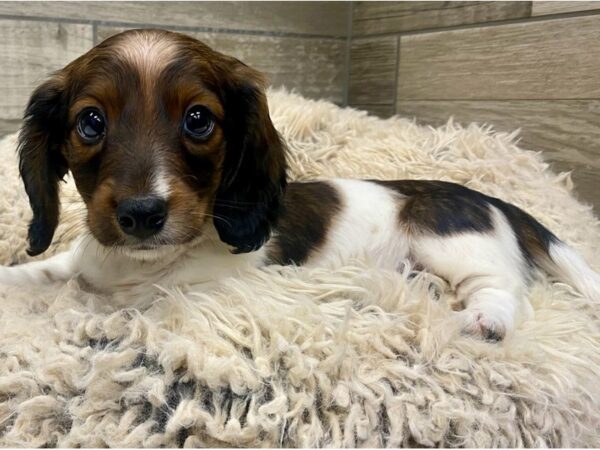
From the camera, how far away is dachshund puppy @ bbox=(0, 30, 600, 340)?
3.63 feet

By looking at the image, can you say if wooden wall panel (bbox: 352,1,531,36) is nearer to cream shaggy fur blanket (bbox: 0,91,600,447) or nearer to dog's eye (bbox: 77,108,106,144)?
cream shaggy fur blanket (bbox: 0,91,600,447)

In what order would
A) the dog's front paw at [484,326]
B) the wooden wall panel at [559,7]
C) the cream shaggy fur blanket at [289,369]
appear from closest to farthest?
1. the cream shaggy fur blanket at [289,369]
2. the dog's front paw at [484,326]
3. the wooden wall panel at [559,7]

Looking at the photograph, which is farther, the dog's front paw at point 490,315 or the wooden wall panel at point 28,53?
the wooden wall panel at point 28,53

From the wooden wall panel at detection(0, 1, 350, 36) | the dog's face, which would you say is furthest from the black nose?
the wooden wall panel at detection(0, 1, 350, 36)

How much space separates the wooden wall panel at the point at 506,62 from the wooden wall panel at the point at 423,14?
0.04 meters

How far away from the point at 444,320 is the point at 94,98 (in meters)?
0.73

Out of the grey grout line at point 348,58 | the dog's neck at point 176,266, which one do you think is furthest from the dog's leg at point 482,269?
the grey grout line at point 348,58

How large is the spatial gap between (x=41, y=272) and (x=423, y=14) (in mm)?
1901

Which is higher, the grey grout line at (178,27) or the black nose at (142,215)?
the grey grout line at (178,27)

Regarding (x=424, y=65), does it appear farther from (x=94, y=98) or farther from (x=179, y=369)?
(x=179, y=369)

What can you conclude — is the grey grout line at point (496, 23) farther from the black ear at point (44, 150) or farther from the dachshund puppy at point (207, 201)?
the black ear at point (44, 150)

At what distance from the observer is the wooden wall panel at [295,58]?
2848 mm

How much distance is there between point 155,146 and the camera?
1.10 m

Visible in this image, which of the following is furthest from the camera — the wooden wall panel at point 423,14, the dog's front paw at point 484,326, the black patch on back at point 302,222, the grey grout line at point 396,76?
the grey grout line at point 396,76
